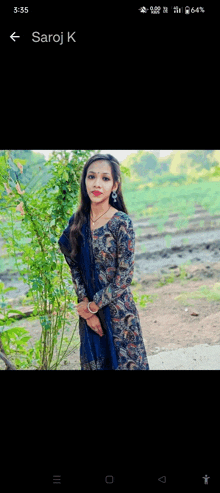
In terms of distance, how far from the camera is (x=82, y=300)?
5.60ft

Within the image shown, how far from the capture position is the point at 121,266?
165cm

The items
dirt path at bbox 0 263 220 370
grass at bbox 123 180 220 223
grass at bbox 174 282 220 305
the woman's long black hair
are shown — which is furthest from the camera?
grass at bbox 123 180 220 223

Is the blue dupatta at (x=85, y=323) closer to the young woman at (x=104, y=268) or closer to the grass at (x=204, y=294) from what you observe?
the young woman at (x=104, y=268)

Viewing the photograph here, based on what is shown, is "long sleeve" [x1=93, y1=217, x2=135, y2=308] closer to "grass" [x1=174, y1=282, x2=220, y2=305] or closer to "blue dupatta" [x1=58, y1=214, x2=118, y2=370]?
"blue dupatta" [x1=58, y1=214, x2=118, y2=370]

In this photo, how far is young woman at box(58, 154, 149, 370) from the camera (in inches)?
64.5

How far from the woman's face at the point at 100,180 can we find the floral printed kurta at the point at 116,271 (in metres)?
0.10

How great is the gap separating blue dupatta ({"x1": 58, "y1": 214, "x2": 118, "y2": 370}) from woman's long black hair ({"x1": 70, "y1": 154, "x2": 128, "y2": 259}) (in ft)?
0.06

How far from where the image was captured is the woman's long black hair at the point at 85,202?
5.29 ft

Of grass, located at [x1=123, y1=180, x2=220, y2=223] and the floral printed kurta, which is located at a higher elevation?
grass, located at [x1=123, y1=180, x2=220, y2=223]
